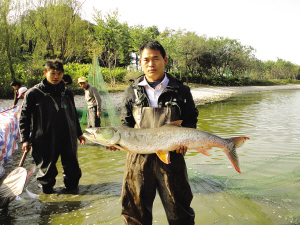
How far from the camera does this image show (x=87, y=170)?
5621 millimetres

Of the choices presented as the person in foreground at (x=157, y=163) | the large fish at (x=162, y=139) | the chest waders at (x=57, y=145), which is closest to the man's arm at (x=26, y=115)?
the chest waders at (x=57, y=145)

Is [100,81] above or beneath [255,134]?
above

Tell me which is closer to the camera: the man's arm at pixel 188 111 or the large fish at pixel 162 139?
the large fish at pixel 162 139

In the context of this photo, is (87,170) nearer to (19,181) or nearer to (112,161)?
(112,161)

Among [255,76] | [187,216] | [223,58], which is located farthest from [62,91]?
[255,76]

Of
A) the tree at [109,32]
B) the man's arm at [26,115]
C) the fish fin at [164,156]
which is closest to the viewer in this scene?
the fish fin at [164,156]

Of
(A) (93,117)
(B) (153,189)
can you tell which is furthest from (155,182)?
(A) (93,117)

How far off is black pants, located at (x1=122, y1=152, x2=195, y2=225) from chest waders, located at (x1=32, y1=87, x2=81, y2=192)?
77.2 inches

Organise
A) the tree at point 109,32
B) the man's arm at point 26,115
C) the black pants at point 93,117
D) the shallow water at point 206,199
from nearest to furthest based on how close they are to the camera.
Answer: the shallow water at point 206,199
the man's arm at point 26,115
the black pants at point 93,117
the tree at point 109,32

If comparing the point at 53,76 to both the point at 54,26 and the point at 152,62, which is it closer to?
the point at 152,62

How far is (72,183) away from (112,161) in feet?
6.32

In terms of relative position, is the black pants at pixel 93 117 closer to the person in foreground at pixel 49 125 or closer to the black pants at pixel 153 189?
the person in foreground at pixel 49 125

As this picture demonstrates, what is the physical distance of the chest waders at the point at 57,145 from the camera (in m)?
3.91

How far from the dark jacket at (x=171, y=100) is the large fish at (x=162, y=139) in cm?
25
